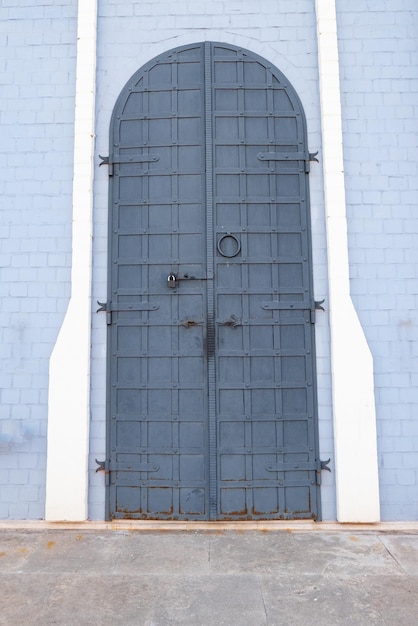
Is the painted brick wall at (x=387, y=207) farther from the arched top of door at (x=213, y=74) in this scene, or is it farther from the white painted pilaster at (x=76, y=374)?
the white painted pilaster at (x=76, y=374)

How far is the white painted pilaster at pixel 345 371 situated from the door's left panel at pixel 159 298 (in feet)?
4.35

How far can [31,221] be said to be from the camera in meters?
5.27

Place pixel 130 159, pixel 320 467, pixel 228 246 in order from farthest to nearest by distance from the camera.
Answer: pixel 130 159 → pixel 228 246 → pixel 320 467

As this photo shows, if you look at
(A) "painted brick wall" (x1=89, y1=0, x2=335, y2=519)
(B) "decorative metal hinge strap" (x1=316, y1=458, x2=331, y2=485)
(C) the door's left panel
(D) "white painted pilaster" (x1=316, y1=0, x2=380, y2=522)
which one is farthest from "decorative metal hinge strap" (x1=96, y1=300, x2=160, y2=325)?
(B) "decorative metal hinge strap" (x1=316, y1=458, x2=331, y2=485)

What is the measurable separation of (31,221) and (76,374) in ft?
5.70

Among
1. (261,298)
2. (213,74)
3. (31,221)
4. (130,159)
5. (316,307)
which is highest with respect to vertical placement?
(213,74)

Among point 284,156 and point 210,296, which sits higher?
point 284,156

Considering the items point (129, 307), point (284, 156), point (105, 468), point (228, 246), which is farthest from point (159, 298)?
point (284, 156)

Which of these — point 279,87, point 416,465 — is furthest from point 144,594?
point 279,87

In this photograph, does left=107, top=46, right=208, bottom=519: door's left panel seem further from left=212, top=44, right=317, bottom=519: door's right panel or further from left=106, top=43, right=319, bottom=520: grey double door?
left=212, top=44, right=317, bottom=519: door's right panel

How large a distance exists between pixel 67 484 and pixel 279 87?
15.6 ft

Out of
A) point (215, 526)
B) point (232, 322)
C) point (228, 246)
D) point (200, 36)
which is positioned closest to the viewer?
point (215, 526)

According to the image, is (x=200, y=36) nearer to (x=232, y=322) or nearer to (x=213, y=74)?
(x=213, y=74)

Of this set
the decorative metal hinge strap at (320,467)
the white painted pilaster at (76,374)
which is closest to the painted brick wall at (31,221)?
the white painted pilaster at (76,374)
